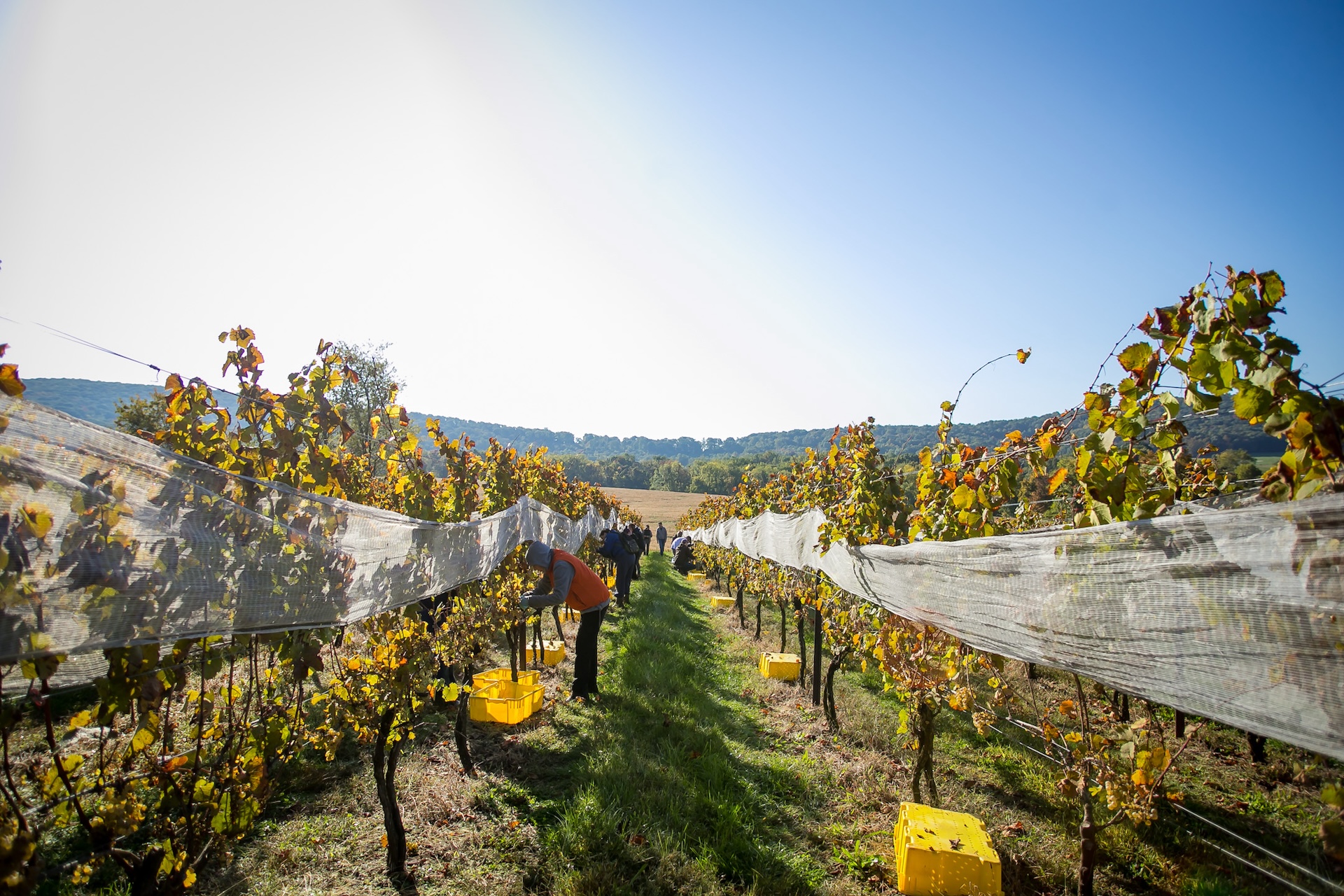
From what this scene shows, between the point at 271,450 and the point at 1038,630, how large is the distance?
319 centimetres

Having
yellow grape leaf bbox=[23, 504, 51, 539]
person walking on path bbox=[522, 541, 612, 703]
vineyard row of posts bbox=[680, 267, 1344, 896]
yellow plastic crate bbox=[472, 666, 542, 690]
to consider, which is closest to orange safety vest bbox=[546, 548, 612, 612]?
person walking on path bbox=[522, 541, 612, 703]

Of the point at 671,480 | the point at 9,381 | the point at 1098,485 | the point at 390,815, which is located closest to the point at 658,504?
the point at 671,480

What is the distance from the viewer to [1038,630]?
198cm

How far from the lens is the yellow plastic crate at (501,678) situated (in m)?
5.41

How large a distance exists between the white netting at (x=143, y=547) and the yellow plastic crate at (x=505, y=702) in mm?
2756

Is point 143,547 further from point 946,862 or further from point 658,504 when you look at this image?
point 658,504

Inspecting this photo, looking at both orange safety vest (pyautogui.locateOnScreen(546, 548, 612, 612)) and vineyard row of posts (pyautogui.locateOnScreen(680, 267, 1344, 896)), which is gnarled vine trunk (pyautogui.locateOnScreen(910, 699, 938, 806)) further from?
orange safety vest (pyautogui.locateOnScreen(546, 548, 612, 612))

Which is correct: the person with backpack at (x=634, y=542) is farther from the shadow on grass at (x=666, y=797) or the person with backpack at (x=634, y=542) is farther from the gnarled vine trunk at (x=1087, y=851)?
the gnarled vine trunk at (x=1087, y=851)

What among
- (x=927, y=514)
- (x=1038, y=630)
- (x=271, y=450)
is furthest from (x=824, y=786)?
(x=271, y=450)

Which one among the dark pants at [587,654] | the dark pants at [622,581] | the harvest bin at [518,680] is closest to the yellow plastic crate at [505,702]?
the harvest bin at [518,680]

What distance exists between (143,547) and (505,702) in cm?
387

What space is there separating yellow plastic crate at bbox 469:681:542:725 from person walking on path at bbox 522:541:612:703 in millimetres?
603

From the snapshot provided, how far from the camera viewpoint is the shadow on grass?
3150mm

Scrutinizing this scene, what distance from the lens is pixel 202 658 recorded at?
2.08 m
